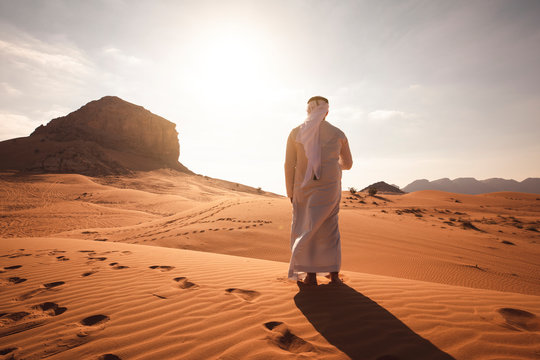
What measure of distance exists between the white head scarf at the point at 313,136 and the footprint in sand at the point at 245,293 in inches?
59.6

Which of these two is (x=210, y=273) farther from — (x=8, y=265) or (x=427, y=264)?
(x=427, y=264)

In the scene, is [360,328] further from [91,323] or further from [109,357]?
[91,323]

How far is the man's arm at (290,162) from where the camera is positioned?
3.41 metres

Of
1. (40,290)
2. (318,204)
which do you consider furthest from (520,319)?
(40,290)

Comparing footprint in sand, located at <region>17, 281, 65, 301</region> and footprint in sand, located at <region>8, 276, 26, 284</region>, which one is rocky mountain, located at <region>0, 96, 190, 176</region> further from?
footprint in sand, located at <region>17, 281, 65, 301</region>

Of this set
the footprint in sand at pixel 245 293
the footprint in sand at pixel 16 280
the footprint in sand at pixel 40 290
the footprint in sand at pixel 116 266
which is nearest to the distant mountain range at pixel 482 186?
the footprint in sand at pixel 245 293

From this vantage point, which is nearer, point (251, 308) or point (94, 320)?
point (94, 320)

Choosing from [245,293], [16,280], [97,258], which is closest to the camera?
[245,293]

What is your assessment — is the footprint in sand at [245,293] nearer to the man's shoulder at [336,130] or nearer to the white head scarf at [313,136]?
the white head scarf at [313,136]

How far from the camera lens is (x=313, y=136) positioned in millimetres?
3164

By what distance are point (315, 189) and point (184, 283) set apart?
221 cm

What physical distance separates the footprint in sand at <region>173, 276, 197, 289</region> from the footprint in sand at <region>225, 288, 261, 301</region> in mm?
523

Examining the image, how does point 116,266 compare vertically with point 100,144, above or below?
below

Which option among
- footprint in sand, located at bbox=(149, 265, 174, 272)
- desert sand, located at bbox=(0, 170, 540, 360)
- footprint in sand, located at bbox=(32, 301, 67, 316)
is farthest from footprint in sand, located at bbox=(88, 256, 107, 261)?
footprint in sand, located at bbox=(32, 301, 67, 316)
